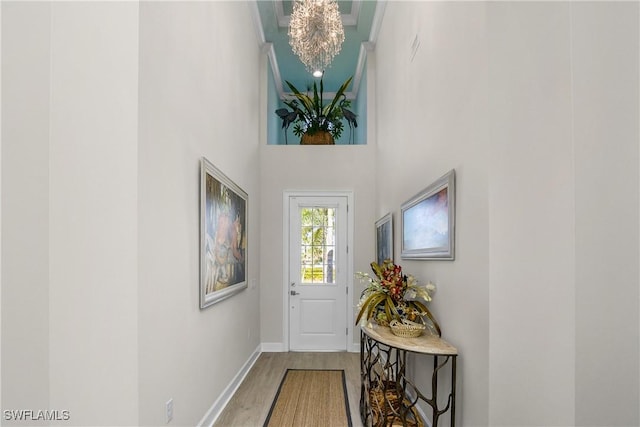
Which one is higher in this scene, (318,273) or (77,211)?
(77,211)

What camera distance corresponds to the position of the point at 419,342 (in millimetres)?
2430

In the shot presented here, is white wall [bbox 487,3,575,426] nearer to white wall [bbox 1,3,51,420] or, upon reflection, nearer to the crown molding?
white wall [bbox 1,3,51,420]

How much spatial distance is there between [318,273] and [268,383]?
5.80 feet

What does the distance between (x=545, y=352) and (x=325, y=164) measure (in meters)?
4.00

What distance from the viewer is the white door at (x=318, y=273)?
552 cm

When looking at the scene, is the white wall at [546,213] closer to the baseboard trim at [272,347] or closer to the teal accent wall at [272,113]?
the baseboard trim at [272,347]

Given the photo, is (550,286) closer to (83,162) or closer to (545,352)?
(545,352)

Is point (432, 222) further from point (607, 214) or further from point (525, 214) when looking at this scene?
point (607, 214)

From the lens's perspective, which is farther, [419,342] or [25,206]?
[419,342]

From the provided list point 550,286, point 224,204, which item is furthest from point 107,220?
point 550,286

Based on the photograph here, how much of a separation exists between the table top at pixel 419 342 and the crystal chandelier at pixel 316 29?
2791 mm

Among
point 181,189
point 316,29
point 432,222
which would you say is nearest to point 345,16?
point 316,29

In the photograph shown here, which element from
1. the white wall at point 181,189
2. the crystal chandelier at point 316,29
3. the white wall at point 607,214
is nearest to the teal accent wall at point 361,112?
the crystal chandelier at point 316,29

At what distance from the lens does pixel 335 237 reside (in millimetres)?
5586
